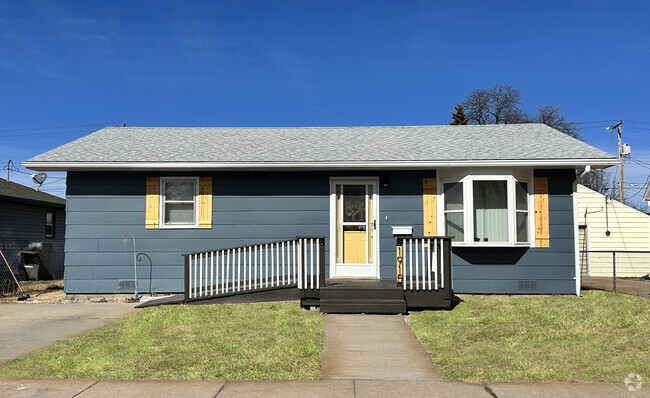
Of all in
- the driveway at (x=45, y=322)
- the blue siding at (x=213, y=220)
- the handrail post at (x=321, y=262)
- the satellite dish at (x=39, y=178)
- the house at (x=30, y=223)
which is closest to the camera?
the driveway at (x=45, y=322)

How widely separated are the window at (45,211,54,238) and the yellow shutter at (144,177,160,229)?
12.5 m

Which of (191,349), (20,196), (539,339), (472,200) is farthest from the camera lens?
(20,196)

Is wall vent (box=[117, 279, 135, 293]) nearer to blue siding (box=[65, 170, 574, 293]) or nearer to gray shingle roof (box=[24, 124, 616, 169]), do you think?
blue siding (box=[65, 170, 574, 293])

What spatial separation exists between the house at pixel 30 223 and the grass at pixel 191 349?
1066 centimetres

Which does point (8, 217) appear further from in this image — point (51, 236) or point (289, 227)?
point (289, 227)

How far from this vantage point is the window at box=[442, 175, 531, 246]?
32.7ft

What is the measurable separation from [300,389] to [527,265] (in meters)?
7.13

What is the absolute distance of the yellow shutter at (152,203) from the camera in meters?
10.6

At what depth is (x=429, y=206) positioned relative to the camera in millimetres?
10438

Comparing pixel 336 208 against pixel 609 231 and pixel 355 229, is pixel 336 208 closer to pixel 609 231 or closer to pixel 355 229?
pixel 355 229

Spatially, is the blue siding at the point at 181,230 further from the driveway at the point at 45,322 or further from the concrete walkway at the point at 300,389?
the concrete walkway at the point at 300,389

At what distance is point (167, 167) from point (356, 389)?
7.06 meters

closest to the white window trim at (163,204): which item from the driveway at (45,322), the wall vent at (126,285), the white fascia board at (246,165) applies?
the white fascia board at (246,165)

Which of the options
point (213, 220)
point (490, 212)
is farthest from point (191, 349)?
point (490, 212)
